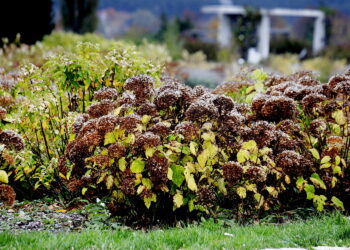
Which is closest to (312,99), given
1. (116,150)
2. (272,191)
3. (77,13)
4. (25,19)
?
(272,191)

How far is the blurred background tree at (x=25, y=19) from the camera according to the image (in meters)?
15.5

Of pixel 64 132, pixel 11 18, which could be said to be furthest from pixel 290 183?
pixel 11 18

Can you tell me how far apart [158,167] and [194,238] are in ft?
1.97

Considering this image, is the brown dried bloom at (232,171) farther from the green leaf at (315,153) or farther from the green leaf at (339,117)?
the green leaf at (339,117)

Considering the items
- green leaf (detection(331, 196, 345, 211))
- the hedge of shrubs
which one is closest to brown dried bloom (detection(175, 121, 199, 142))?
the hedge of shrubs

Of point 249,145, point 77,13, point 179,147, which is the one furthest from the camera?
point 77,13

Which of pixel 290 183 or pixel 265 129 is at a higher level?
pixel 265 129

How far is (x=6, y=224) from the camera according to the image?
405cm

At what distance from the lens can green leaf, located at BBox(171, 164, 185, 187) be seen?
153 inches

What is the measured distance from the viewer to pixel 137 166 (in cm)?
382

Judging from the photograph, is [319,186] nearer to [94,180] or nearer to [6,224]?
[94,180]

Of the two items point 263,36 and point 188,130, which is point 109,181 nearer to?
point 188,130

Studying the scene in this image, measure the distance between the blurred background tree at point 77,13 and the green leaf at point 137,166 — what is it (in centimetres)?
2261

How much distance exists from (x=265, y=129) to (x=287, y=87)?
885 millimetres
